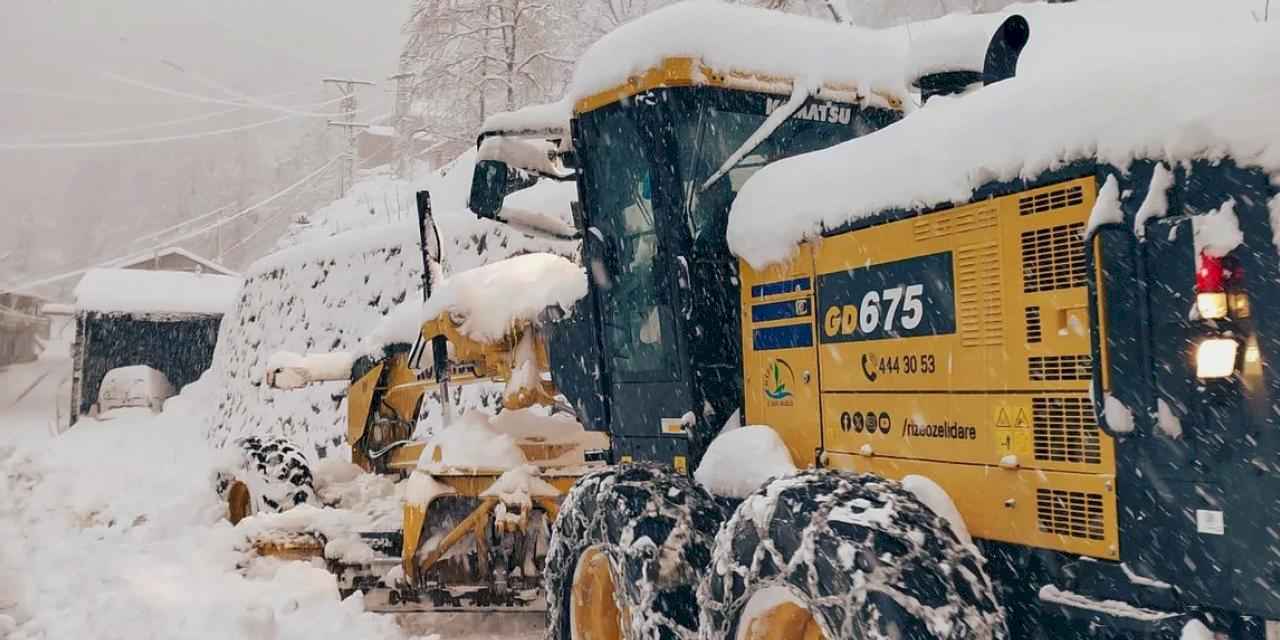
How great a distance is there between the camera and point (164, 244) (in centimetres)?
4534

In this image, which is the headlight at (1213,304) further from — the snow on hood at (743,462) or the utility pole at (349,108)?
the utility pole at (349,108)

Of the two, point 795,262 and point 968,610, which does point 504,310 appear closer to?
point 795,262

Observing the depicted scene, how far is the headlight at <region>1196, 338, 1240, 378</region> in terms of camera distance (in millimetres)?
3105

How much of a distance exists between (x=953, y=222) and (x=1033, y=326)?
0.52 m

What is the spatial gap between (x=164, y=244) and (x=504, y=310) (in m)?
41.7

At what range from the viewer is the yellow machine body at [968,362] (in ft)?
12.0

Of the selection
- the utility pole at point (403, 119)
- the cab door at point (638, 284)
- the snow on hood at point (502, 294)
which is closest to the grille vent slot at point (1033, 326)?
the cab door at point (638, 284)

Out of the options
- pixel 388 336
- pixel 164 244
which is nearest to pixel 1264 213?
pixel 388 336

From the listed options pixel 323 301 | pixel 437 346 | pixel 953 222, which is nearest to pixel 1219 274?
pixel 953 222

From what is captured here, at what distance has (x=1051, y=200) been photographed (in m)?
3.71

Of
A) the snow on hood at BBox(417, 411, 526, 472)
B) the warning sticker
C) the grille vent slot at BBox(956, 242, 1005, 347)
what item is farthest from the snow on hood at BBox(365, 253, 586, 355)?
the warning sticker

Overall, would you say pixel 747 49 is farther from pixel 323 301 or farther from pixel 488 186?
pixel 323 301

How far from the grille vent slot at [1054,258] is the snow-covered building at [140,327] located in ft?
99.8

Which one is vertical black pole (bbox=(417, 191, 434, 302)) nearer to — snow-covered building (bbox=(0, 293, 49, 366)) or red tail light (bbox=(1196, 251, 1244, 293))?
red tail light (bbox=(1196, 251, 1244, 293))
